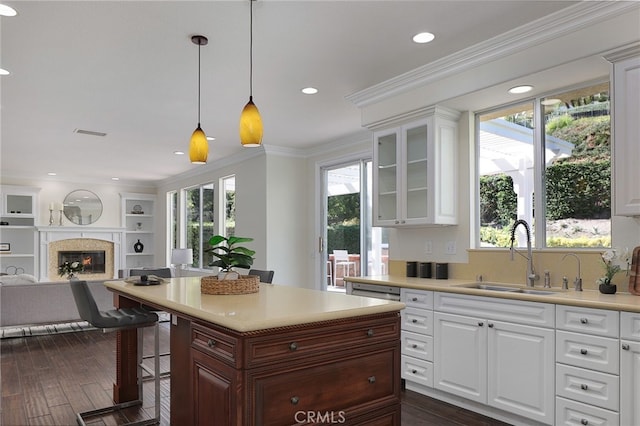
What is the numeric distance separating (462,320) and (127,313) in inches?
92.3

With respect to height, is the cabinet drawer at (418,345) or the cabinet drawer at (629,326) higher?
the cabinet drawer at (629,326)

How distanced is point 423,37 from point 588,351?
223 cm

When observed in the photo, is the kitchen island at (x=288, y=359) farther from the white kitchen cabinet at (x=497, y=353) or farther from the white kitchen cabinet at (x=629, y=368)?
the white kitchen cabinet at (x=629, y=368)

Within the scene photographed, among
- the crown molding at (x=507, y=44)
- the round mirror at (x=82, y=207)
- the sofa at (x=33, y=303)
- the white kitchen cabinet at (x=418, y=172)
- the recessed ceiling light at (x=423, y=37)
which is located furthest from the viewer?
the round mirror at (x=82, y=207)

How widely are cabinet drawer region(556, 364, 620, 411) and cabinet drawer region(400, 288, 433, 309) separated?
1.03m

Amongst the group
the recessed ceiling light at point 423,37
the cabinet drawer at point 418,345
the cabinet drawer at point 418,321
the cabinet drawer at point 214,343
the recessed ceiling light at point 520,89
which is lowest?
the cabinet drawer at point 418,345

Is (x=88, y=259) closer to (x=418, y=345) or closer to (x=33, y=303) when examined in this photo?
(x=33, y=303)

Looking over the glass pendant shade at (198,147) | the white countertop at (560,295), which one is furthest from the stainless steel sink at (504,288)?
the glass pendant shade at (198,147)

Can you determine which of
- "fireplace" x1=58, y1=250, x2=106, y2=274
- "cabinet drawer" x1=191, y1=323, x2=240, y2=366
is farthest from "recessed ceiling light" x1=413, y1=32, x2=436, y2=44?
"fireplace" x1=58, y1=250, x2=106, y2=274

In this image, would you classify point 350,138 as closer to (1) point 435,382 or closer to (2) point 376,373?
(1) point 435,382

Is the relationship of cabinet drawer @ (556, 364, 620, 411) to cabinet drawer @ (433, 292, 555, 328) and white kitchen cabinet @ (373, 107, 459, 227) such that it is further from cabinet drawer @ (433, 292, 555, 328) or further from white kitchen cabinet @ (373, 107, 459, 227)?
white kitchen cabinet @ (373, 107, 459, 227)

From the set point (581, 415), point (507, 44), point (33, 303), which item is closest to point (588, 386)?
point (581, 415)

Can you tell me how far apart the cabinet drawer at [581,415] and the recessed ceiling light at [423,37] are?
2.44 meters

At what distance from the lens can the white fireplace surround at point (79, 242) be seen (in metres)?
9.77
